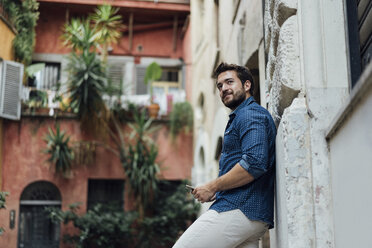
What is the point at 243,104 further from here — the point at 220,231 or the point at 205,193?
the point at 220,231

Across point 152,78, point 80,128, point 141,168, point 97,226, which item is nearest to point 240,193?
point 97,226

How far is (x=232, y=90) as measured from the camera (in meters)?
3.04

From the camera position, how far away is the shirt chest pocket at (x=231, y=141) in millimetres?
2893

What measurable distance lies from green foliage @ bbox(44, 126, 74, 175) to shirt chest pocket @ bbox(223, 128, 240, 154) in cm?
986

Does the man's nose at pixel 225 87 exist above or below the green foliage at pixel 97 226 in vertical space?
above

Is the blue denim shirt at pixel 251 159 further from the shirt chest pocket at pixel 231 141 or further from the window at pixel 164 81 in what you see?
the window at pixel 164 81

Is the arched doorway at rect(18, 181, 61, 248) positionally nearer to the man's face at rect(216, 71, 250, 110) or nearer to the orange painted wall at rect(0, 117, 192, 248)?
the orange painted wall at rect(0, 117, 192, 248)

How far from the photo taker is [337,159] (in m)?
2.58

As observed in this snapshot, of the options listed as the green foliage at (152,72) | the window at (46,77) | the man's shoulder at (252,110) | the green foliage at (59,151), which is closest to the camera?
the man's shoulder at (252,110)

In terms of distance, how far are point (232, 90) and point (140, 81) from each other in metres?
12.3

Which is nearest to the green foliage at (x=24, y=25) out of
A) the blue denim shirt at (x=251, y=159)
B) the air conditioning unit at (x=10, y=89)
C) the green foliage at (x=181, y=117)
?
the air conditioning unit at (x=10, y=89)

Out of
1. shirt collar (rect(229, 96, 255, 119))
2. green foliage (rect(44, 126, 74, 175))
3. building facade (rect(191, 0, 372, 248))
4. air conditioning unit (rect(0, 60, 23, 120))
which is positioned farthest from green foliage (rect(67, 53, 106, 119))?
shirt collar (rect(229, 96, 255, 119))

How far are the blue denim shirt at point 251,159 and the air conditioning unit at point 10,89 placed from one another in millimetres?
10472

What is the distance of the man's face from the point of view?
3.04 metres
